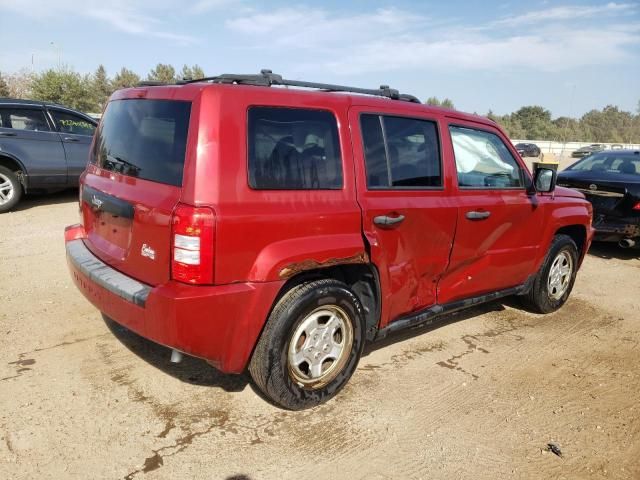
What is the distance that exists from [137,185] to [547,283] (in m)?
3.87

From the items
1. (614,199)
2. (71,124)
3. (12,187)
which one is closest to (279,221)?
(614,199)

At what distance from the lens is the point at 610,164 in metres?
8.29

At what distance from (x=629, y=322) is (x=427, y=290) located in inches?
102

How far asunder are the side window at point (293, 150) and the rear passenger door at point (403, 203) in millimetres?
193

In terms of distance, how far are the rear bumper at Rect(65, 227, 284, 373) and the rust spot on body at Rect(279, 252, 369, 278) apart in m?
0.08

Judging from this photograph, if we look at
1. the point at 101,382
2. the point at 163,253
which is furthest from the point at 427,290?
the point at 101,382

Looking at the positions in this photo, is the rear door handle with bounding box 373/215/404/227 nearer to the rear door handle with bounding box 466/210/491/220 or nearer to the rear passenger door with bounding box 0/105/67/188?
the rear door handle with bounding box 466/210/491/220

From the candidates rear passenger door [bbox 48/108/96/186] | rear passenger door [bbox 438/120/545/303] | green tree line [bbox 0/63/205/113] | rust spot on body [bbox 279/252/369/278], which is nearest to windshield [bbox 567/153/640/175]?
rear passenger door [bbox 438/120/545/303]

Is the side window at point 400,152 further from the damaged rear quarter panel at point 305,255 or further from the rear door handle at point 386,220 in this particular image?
the damaged rear quarter panel at point 305,255

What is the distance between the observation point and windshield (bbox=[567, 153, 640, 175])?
7948 mm

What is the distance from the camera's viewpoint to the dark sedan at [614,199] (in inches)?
278

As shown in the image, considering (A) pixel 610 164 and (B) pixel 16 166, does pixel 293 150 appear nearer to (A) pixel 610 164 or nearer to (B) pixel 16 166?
(B) pixel 16 166

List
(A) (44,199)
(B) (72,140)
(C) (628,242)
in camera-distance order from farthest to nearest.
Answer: (A) (44,199) < (B) (72,140) < (C) (628,242)

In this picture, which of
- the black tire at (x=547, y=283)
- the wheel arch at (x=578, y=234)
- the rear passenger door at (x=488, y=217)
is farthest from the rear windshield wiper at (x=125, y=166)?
the wheel arch at (x=578, y=234)
